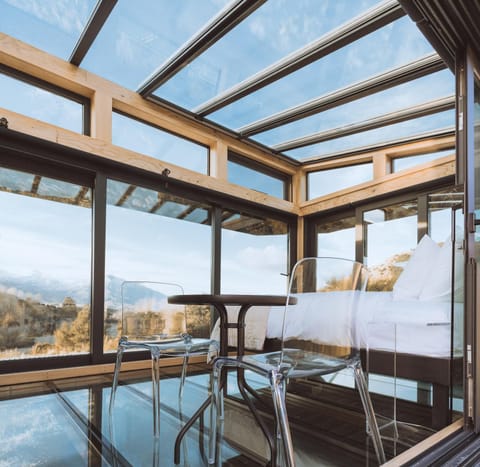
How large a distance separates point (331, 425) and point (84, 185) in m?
3.11

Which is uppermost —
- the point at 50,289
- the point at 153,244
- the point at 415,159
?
the point at 415,159

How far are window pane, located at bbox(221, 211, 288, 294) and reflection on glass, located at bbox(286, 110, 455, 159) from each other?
1.19 m

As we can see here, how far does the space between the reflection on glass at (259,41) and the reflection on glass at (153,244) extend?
1247 millimetres

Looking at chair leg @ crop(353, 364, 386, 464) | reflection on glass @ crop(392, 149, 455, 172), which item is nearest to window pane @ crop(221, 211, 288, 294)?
reflection on glass @ crop(392, 149, 455, 172)

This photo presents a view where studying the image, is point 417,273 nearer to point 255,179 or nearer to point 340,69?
point 340,69

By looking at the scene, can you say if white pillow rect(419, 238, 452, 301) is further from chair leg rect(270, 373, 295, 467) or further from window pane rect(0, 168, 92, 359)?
window pane rect(0, 168, 92, 359)

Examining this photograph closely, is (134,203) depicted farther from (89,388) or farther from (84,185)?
(89,388)

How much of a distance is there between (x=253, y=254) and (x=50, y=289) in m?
2.72

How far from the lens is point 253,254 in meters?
5.25

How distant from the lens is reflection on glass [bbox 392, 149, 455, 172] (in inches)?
169

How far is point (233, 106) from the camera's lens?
4000 millimetres

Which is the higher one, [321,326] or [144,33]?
[144,33]

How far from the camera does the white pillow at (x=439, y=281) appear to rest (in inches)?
83.1

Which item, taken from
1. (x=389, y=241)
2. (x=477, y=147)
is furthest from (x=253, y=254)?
(x=477, y=147)
